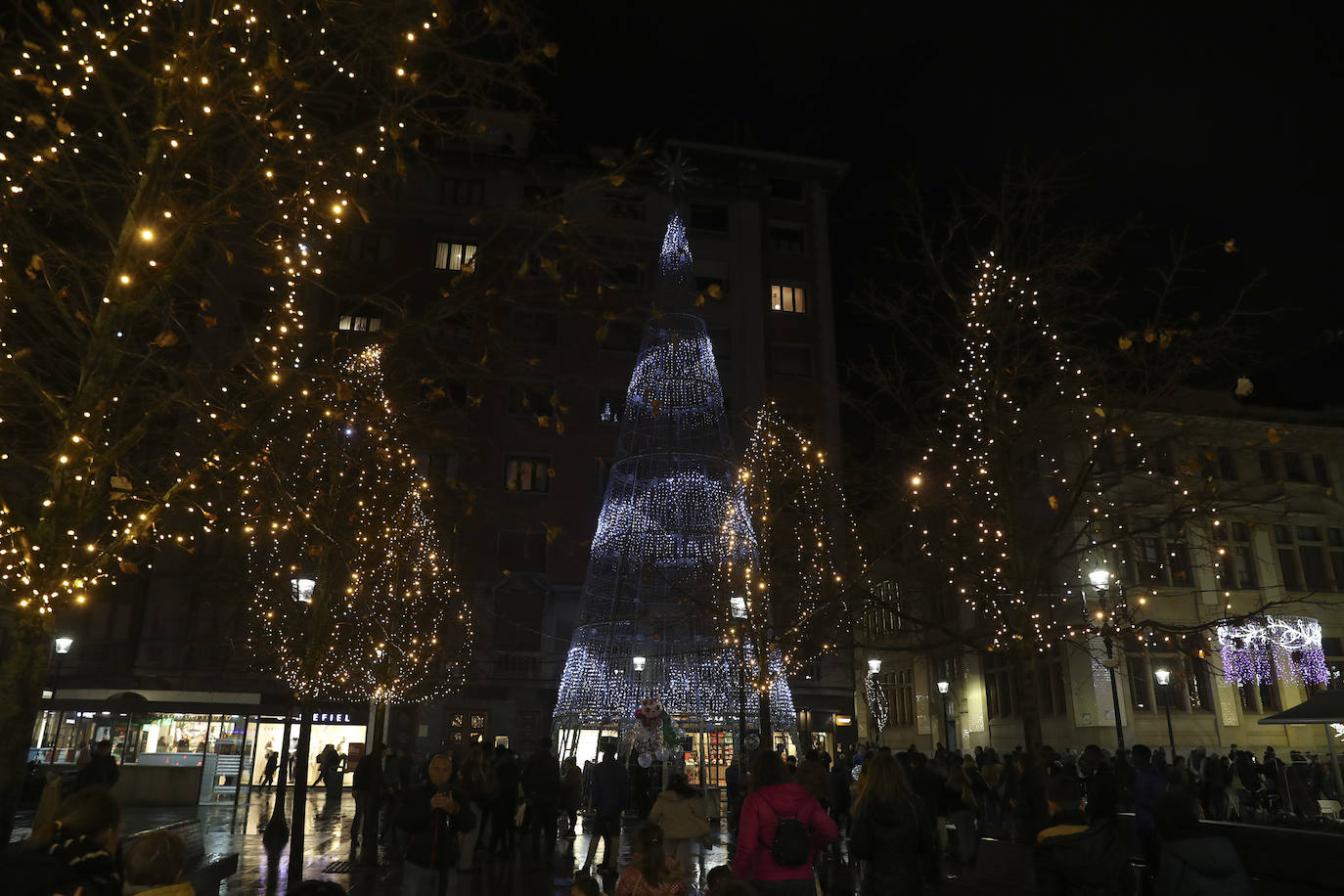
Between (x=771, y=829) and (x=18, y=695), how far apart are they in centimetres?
652

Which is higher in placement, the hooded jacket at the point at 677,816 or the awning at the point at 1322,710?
the awning at the point at 1322,710

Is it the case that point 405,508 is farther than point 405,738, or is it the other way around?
point 405,738

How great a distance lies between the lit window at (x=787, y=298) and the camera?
44.4 metres

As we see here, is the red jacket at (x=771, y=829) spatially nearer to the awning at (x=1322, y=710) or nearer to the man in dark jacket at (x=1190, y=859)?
the man in dark jacket at (x=1190, y=859)

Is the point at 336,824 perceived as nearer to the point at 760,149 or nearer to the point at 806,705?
the point at 806,705

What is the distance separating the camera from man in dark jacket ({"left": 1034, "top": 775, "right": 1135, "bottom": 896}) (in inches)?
215

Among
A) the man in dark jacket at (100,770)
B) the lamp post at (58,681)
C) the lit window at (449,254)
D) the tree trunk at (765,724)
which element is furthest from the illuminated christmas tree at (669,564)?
the lit window at (449,254)

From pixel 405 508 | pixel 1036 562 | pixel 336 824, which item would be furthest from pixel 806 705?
pixel 1036 562

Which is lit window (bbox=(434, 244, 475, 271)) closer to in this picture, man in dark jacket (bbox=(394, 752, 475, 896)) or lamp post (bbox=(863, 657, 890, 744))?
lamp post (bbox=(863, 657, 890, 744))

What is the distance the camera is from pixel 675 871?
6871mm

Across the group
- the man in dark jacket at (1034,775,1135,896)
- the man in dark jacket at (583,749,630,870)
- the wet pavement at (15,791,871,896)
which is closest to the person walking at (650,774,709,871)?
the wet pavement at (15,791,871,896)

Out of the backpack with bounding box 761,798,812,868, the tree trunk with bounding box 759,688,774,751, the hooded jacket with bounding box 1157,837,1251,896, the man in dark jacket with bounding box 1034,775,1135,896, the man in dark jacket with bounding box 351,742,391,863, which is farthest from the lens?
the tree trunk with bounding box 759,688,774,751

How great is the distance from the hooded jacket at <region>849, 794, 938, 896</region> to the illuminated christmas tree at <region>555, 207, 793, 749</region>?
15.3 metres

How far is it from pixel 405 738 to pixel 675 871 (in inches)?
1259
